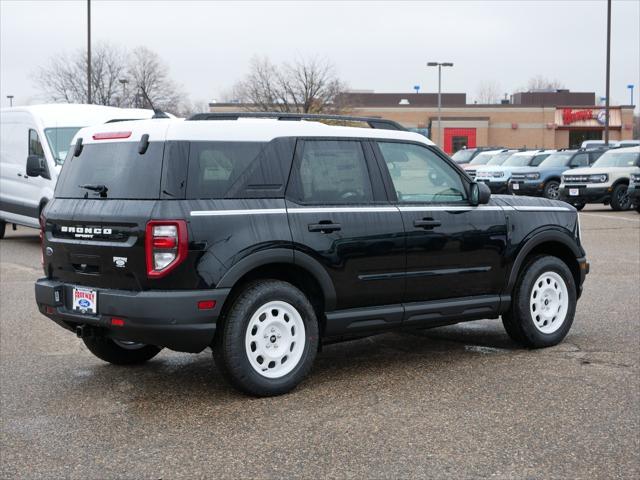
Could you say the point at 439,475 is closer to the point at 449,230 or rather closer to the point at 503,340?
the point at 449,230

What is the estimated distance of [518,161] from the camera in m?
31.4

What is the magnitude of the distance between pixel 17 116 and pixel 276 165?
1161cm

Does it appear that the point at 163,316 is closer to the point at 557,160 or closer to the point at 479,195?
the point at 479,195

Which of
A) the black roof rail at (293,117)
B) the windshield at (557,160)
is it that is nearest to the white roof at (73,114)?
the black roof rail at (293,117)

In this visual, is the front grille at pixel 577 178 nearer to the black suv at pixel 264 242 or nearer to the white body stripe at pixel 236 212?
the black suv at pixel 264 242

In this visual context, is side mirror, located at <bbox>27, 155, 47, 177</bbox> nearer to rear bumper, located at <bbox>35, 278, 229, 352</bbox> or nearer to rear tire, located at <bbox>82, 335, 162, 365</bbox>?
rear tire, located at <bbox>82, 335, 162, 365</bbox>

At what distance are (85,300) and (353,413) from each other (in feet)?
6.24

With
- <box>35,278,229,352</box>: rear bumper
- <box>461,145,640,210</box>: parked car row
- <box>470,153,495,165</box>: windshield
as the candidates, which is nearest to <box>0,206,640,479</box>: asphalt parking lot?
<box>35,278,229,352</box>: rear bumper

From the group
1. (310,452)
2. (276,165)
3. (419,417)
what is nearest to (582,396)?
(419,417)

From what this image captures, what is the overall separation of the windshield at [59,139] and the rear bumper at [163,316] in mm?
10107

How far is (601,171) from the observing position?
987 inches

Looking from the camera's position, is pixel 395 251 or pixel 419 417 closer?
pixel 419 417

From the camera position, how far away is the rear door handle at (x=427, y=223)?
6.75 meters

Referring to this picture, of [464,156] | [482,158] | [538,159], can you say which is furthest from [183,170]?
[464,156]
